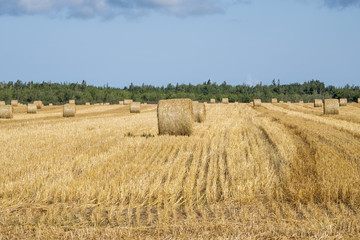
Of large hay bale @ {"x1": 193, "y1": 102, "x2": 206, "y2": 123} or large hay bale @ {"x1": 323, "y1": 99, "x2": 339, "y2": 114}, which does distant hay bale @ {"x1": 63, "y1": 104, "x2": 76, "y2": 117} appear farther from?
large hay bale @ {"x1": 323, "y1": 99, "x2": 339, "y2": 114}

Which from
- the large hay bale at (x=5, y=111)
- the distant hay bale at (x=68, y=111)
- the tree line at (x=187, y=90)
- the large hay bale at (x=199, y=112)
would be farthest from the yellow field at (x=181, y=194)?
the tree line at (x=187, y=90)

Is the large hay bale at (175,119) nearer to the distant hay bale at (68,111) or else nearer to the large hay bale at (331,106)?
the large hay bale at (331,106)

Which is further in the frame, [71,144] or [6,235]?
[71,144]

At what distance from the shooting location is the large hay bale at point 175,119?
13795 mm

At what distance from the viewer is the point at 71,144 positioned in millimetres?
11570

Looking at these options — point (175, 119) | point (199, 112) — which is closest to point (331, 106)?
point (199, 112)

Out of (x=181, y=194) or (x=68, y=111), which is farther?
(x=68, y=111)

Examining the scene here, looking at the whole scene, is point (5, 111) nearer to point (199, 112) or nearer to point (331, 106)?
point (199, 112)

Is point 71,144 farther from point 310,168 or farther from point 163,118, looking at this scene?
point 310,168

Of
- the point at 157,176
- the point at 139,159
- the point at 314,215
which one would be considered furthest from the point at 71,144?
the point at 314,215

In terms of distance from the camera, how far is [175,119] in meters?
13.9

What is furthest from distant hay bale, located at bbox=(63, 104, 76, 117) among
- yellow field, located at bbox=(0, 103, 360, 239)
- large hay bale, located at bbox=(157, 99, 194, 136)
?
yellow field, located at bbox=(0, 103, 360, 239)

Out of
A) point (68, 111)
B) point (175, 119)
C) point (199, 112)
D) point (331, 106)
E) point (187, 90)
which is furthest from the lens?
point (187, 90)

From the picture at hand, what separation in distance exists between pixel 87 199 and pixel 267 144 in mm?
7041
